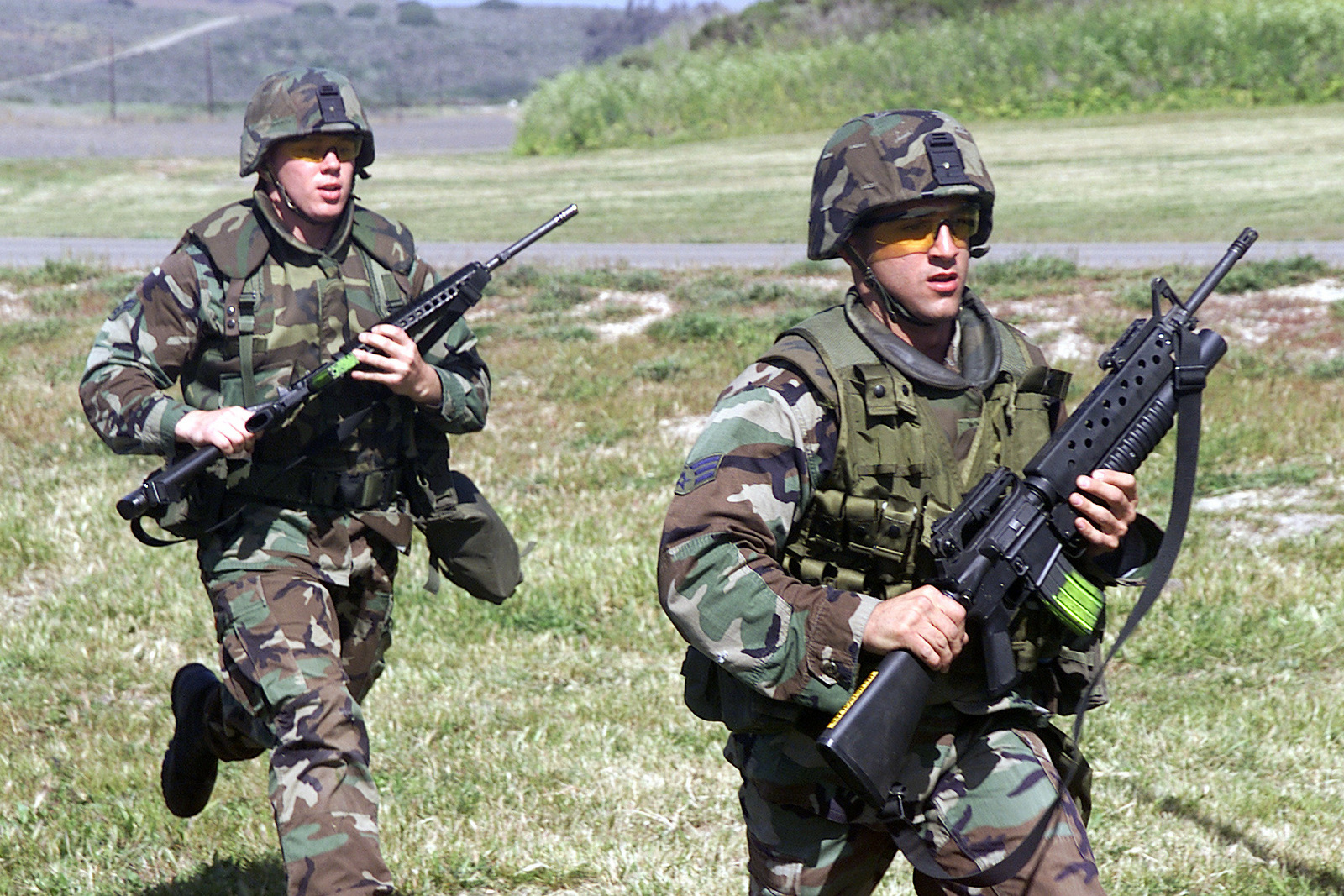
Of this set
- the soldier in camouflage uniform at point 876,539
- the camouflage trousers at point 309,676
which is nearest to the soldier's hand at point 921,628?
the soldier in camouflage uniform at point 876,539

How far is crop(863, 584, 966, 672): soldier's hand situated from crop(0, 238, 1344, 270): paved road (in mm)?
11774

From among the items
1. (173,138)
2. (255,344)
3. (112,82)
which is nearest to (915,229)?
(255,344)

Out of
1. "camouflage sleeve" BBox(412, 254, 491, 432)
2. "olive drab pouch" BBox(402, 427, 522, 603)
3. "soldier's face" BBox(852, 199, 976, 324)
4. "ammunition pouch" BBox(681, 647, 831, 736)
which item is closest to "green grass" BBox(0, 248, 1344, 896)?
"olive drab pouch" BBox(402, 427, 522, 603)

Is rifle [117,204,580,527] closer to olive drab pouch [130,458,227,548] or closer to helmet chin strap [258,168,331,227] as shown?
olive drab pouch [130,458,227,548]

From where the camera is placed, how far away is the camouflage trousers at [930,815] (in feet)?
10.0

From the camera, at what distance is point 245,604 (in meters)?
4.33

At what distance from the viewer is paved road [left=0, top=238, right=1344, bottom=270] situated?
15820 millimetres

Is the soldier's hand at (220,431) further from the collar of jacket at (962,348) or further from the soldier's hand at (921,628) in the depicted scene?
the soldier's hand at (921,628)

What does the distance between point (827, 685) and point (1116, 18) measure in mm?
38636

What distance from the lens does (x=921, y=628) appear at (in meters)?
2.95


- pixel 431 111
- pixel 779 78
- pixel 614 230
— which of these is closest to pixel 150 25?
pixel 431 111

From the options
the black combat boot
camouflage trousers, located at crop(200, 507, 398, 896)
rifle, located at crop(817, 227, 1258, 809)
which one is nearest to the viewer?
rifle, located at crop(817, 227, 1258, 809)

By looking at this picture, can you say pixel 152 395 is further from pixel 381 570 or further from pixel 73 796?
pixel 73 796

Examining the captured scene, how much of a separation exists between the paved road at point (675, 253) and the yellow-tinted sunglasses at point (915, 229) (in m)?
11.3
